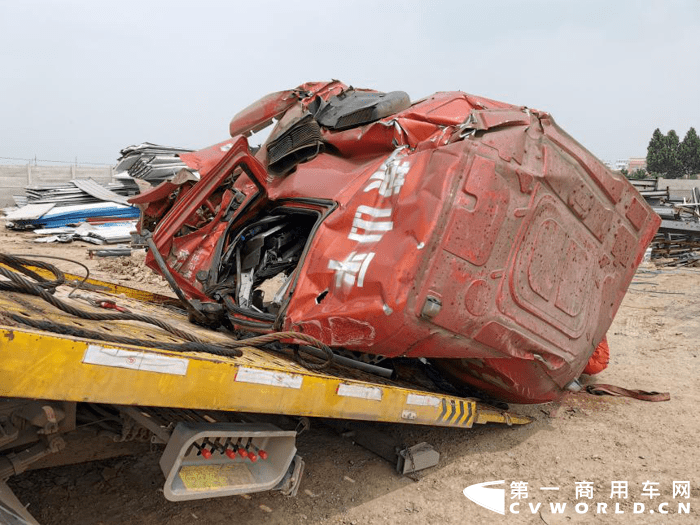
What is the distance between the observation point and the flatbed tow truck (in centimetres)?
182

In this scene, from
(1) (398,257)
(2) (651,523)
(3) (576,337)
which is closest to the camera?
(1) (398,257)

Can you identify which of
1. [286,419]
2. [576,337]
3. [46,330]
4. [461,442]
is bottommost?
[461,442]

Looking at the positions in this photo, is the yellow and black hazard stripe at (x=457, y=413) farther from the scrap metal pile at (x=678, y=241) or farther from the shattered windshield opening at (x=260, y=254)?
the scrap metal pile at (x=678, y=241)

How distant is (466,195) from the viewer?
2.91m

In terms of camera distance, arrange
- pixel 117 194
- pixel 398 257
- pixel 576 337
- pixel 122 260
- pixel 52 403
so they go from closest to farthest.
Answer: pixel 52 403 → pixel 398 257 → pixel 576 337 → pixel 122 260 → pixel 117 194

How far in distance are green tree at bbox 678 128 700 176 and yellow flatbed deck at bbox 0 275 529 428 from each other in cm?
4748

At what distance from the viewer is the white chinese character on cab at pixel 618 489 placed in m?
3.31

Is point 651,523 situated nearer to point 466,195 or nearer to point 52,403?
point 466,195

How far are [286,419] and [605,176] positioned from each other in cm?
234

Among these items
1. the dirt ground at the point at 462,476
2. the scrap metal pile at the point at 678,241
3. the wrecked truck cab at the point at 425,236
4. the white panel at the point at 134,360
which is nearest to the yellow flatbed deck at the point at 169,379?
the white panel at the point at 134,360

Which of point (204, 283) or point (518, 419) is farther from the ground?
point (204, 283)

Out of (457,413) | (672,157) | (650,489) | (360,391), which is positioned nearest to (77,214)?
(457,413)

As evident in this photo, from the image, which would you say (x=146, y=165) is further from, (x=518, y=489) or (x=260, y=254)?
(x=518, y=489)

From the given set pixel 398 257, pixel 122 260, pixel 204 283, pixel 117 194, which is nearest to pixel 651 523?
pixel 398 257
